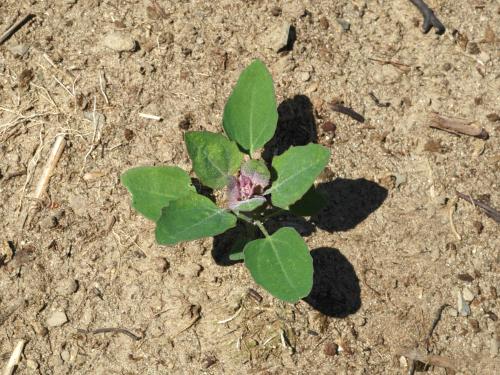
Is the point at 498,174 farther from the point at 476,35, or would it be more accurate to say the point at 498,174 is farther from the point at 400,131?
the point at 476,35

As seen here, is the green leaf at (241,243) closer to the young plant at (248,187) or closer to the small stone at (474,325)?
the young plant at (248,187)

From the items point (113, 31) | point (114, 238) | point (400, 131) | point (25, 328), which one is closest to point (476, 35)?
point (400, 131)

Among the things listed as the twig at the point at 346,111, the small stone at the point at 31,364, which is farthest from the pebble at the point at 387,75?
the small stone at the point at 31,364

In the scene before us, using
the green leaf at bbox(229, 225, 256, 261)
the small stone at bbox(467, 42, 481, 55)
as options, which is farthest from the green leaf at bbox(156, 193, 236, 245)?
the small stone at bbox(467, 42, 481, 55)

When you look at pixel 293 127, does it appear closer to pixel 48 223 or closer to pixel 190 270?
pixel 190 270

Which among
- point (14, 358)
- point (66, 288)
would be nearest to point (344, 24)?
point (66, 288)

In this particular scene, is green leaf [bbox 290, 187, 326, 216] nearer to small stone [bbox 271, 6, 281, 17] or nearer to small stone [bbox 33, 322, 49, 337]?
small stone [bbox 271, 6, 281, 17]
